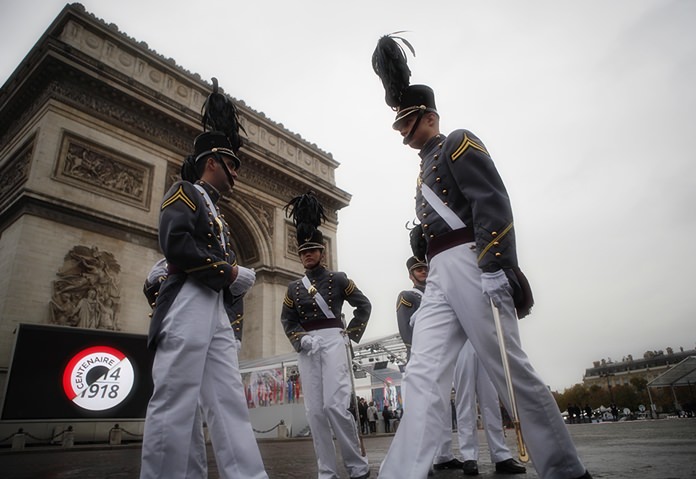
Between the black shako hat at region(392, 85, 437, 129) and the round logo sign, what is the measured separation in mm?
11260

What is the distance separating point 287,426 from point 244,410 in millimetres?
14229

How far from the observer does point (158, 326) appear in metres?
2.43

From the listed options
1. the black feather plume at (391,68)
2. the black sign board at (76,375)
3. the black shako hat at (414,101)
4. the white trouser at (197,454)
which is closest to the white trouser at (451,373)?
the black shako hat at (414,101)

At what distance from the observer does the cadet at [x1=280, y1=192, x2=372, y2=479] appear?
3.80 m

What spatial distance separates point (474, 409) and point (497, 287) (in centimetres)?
272

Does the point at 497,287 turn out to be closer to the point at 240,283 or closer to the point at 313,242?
the point at 240,283

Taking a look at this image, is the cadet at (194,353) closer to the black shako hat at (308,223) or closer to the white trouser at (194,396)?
the white trouser at (194,396)

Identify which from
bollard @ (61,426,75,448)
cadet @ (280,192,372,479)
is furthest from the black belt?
bollard @ (61,426,75,448)

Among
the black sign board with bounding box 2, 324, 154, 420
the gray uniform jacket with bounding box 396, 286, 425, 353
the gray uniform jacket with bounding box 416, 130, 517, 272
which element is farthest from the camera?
the black sign board with bounding box 2, 324, 154, 420

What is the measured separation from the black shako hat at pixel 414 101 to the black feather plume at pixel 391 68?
13 centimetres

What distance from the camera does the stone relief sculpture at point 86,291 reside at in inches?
476

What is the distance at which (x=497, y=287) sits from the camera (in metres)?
2.23

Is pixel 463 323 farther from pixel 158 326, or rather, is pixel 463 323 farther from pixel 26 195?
pixel 26 195

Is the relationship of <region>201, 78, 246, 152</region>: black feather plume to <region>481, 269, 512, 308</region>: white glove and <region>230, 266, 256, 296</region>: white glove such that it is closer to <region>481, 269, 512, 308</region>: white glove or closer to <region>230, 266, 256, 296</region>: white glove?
<region>230, 266, 256, 296</region>: white glove
